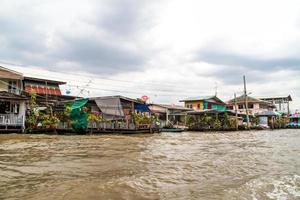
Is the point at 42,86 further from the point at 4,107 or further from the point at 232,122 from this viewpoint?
the point at 232,122

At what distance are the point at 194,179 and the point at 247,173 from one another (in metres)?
1.56

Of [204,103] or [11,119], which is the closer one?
[11,119]

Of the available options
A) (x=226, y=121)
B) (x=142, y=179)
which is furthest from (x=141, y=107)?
(x=142, y=179)

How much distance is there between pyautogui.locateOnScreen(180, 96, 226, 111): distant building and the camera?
43531mm

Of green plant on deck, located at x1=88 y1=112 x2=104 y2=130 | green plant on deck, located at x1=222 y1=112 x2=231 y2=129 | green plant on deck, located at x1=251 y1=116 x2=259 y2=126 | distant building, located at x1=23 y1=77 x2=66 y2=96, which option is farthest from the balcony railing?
green plant on deck, located at x1=251 y1=116 x2=259 y2=126

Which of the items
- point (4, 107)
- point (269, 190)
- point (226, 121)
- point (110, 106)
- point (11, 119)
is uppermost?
point (110, 106)

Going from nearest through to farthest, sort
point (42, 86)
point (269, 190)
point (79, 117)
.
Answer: point (269, 190) < point (79, 117) < point (42, 86)

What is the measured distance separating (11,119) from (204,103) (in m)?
30.7

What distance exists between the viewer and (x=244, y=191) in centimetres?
479

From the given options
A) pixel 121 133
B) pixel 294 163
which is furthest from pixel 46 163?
pixel 121 133

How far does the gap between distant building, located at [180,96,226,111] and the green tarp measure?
26.4 meters

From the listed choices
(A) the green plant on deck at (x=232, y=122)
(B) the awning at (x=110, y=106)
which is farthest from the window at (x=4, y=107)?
(A) the green plant on deck at (x=232, y=122)

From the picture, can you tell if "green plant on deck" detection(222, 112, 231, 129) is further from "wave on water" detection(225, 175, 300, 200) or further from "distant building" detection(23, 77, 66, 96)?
"wave on water" detection(225, 175, 300, 200)

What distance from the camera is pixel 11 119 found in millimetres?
18016
